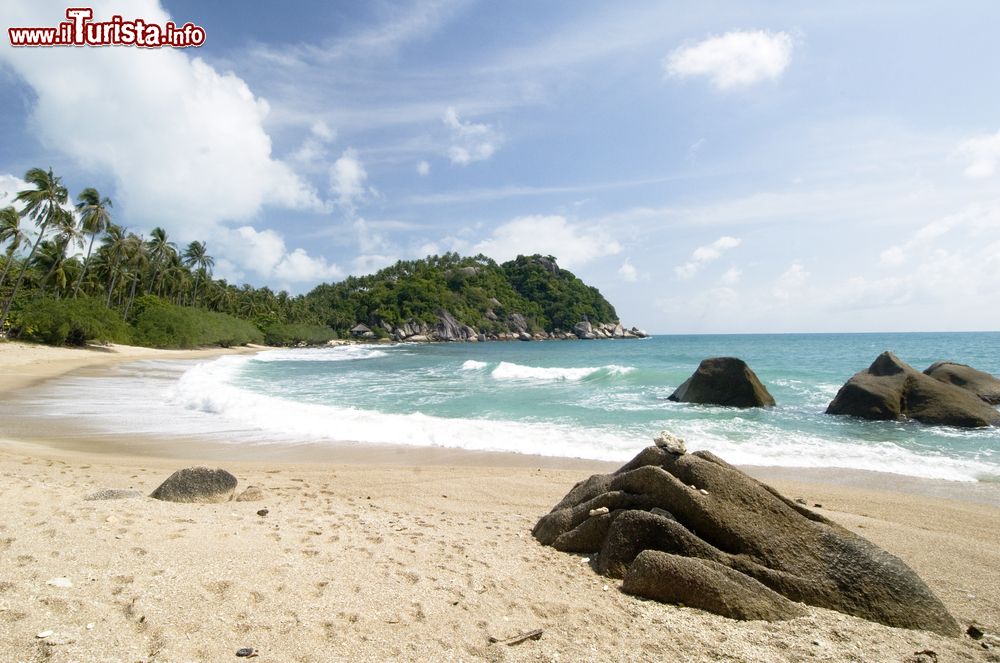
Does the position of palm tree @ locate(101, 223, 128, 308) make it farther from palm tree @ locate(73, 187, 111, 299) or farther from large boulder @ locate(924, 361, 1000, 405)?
large boulder @ locate(924, 361, 1000, 405)

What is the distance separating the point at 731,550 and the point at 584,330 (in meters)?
149

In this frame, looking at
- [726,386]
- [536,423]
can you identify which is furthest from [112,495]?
[726,386]

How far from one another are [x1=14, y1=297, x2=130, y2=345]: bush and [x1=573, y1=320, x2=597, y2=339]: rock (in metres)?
121

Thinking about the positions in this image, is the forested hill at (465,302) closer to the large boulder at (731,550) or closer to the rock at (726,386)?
the rock at (726,386)

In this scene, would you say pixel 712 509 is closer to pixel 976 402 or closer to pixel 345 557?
pixel 345 557

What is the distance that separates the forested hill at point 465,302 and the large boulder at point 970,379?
115 meters

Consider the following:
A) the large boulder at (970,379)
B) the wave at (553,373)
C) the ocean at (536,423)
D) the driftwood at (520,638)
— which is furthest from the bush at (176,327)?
the large boulder at (970,379)

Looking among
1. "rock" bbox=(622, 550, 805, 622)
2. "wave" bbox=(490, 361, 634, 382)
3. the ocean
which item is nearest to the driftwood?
"rock" bbox=(622, 550, 805, 622)

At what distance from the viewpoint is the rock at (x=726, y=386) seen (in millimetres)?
17406

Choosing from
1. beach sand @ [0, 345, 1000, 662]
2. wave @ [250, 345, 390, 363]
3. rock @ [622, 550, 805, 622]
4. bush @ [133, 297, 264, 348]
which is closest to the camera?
beach sand @ [0, 345, 1000, 662]

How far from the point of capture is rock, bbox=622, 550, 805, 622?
3781 mm

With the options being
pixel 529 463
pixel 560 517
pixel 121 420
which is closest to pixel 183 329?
pixel 121 420

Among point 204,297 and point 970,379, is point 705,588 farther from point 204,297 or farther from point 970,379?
point 204,297

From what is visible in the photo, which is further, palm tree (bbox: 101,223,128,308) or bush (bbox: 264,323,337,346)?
bush (bbox: 264,323,337,346)
